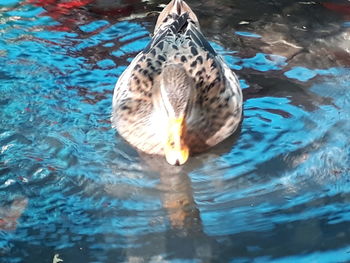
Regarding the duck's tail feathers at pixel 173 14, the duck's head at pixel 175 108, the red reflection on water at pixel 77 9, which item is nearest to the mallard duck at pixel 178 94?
the duck's head at pixel 175 108

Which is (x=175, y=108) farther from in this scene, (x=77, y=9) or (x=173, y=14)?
(x=77, y=9)

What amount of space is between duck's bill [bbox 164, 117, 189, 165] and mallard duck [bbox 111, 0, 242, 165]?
0.21 ft

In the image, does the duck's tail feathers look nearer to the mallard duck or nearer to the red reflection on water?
the mallard duck

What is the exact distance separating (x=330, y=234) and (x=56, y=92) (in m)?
2.85

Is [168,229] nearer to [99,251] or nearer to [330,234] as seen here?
[99,251]

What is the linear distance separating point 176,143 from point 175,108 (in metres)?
0.26

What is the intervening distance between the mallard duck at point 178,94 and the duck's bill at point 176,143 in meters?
0.06

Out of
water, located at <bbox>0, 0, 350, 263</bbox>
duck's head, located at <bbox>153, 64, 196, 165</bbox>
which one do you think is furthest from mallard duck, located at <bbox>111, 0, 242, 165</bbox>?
water, located at <bbox>0, 0, 350, 263</bbox>

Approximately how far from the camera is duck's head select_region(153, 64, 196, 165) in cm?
527

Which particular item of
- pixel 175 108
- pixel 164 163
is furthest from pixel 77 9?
pixel 175 108

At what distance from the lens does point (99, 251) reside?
4.56m

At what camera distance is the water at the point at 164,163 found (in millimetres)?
4641

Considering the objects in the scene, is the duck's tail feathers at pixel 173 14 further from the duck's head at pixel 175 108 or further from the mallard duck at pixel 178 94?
the duck's head at pixel 175 108

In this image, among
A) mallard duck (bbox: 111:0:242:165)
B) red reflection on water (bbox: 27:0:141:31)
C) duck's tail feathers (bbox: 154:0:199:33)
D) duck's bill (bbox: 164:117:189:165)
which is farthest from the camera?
red reflection on water (bbox: 27:0:141:31)
